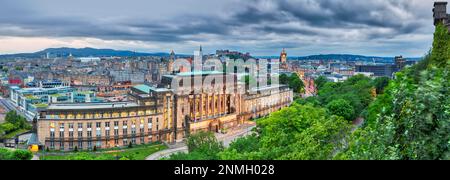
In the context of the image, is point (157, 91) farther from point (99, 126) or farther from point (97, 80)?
point (97, 80)

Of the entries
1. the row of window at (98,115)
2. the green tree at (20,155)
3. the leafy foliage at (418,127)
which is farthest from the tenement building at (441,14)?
the green tree at (20,155)

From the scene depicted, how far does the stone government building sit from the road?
262 cm

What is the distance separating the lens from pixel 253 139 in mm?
45156

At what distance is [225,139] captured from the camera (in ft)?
242

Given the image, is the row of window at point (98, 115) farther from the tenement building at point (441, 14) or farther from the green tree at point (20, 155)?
the tenement building at point (441, 14)

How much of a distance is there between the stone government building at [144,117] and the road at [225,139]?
103 inches

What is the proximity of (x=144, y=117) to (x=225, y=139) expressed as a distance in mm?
16176

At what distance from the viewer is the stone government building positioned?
62969 mm

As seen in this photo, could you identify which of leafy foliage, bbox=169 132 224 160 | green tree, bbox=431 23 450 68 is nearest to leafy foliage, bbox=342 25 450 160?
leafy foliage, bbox=169 132 224 160

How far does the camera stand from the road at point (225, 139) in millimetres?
61500

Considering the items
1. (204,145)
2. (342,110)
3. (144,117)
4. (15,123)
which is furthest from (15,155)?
(342,110)

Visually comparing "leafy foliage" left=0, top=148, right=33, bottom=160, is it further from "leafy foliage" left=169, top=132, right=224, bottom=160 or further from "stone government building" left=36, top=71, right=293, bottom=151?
"leafy foliage" left=169, top=132, right=224, bottom=160
